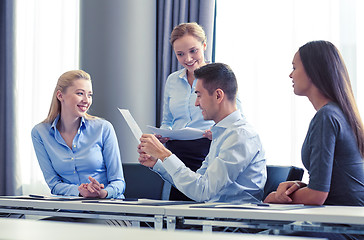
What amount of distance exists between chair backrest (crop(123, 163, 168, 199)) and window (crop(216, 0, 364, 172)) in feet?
5.43

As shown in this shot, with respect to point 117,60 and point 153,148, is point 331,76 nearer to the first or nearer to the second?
point 153,148

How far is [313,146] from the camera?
1881 mm

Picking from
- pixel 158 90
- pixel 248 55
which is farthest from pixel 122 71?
pixel 248 55

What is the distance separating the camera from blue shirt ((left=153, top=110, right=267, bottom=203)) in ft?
6.79

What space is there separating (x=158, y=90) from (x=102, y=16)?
790 millimetres

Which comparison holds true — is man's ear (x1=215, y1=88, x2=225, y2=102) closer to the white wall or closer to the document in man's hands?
the document in man's hands

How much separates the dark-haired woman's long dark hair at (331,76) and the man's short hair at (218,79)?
0.46 meters

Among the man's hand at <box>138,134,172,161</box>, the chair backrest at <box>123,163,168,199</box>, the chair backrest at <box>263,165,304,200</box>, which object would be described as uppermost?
the man's hand at <box>138,134,172,161</box>

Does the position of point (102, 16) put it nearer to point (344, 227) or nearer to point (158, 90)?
point (158, 90)

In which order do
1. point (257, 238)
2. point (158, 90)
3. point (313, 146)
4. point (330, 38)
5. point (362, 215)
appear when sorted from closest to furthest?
point (257, 238) < point (362, 215) < point (313, 146) < point (330, 38) < point (158, 90)

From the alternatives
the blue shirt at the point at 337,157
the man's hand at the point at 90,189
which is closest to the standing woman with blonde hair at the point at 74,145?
the man's hand at the point at 90,189

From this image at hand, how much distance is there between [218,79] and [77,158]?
3.05 feet

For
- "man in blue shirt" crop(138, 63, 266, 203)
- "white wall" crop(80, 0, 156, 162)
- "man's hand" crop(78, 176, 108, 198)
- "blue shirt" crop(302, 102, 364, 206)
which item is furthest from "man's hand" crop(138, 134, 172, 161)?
"white wall" crop(80, 0, 156, 162)

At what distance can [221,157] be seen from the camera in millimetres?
2107
